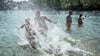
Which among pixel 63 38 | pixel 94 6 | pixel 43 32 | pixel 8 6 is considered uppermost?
pixel 43 32

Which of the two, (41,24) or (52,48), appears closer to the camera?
(52,48)

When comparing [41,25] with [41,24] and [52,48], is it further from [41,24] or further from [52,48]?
[52,48]

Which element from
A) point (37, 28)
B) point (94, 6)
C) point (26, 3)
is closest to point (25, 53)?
point (37, 28)

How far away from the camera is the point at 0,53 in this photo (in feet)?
51.5

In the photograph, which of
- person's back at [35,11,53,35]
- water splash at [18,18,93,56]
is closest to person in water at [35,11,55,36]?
person's back at [35,11,53,35]

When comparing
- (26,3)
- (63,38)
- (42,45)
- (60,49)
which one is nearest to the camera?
(60,49)

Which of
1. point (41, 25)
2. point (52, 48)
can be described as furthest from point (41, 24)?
point (52, 48)

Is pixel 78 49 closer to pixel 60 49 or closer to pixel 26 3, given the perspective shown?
pixel 60 49

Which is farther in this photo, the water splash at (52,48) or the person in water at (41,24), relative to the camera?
the person in water at (41,24)

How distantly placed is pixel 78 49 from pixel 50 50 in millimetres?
1719

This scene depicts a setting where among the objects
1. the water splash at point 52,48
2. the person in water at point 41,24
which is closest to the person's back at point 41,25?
the person in water at point 41,24

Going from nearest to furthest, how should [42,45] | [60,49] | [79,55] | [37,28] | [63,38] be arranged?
[79,55] → [60,49] → [42,45] → [37,28] → [63,38]

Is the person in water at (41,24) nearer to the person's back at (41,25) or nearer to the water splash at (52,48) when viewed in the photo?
the person's back at (41,25)

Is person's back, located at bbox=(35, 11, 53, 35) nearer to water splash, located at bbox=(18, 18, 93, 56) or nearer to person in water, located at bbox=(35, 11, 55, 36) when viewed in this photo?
person in water, located at bbox=(35, 11, 55, 36)
